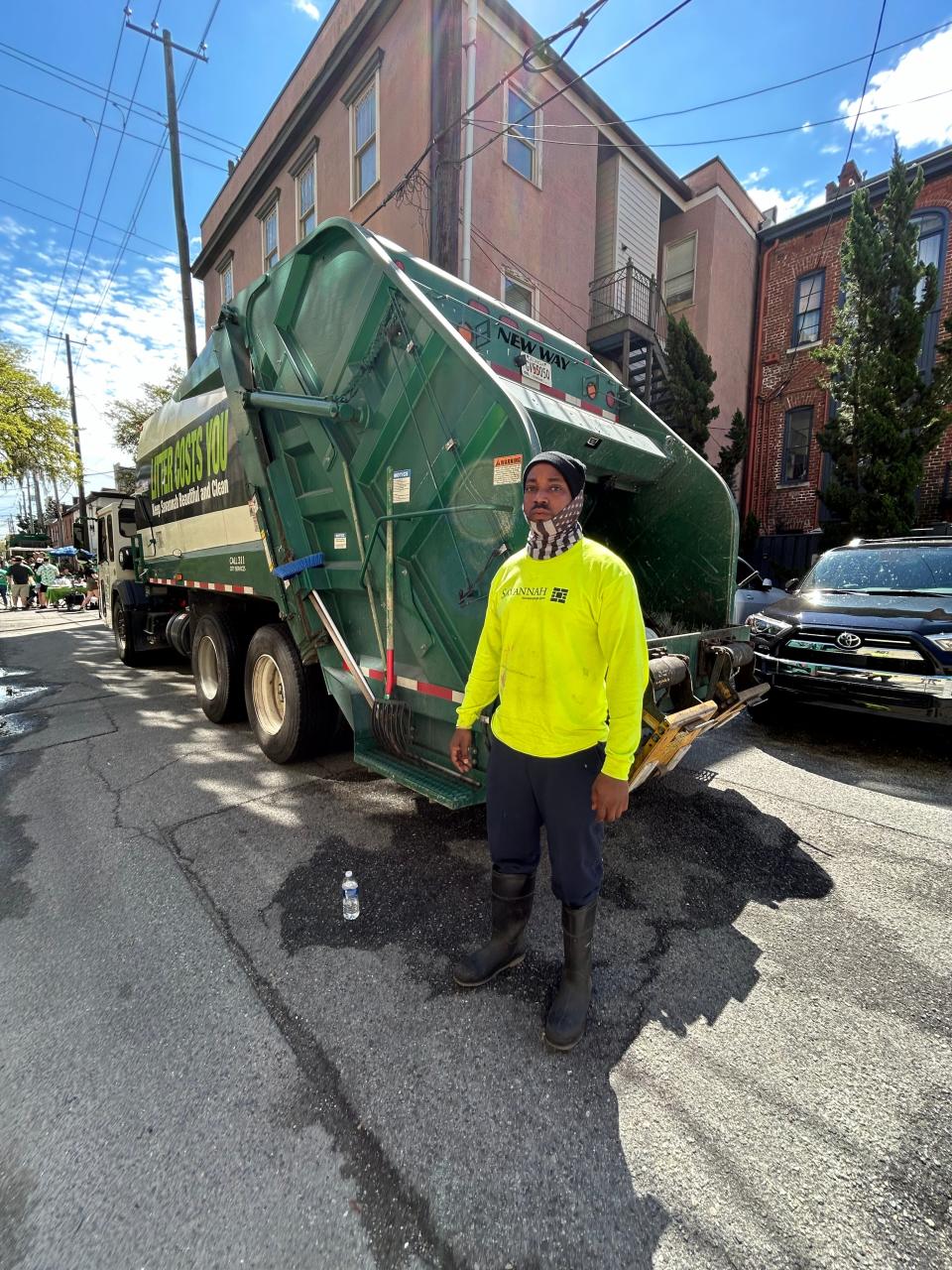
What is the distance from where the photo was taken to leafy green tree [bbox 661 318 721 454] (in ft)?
43.2

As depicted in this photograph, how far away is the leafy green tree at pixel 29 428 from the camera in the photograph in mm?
20734

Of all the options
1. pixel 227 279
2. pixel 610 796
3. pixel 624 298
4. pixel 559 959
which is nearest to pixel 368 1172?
pixel 559 959

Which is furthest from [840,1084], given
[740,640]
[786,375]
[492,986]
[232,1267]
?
[786,375]

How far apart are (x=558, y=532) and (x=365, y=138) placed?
41.6 ft

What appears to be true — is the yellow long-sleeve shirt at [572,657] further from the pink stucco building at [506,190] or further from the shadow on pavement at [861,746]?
the pink stucco building at [506,190]

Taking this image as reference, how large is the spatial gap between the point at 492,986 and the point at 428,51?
40.2 ft

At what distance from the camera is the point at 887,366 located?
36.1 feet

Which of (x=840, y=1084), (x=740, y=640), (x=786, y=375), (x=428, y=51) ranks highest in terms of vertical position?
(x=428, y=51)

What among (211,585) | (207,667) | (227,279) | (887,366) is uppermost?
(227,279)

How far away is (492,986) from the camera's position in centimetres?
237

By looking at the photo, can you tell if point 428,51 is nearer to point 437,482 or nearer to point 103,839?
point 437,482

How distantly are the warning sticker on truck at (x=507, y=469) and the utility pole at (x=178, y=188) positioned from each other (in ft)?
40.6

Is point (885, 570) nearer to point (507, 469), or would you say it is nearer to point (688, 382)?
point (507, 469)

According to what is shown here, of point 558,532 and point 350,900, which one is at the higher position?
Result: point 558,532
